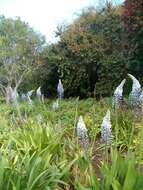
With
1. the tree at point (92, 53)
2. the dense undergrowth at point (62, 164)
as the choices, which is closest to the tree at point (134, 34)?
the tree at point (92, 53)

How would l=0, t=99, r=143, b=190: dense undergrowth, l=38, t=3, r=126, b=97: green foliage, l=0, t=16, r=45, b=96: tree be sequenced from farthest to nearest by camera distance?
l=0, t=16, r=45, b=96: tree < l=38, t=3, r=126, b=97: green foliage < l=0, t=99, r=143, b=190: dense undergrowth

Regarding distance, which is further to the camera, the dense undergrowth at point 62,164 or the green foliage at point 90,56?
the green foliage at point 90,56

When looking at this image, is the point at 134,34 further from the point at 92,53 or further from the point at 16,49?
the point at 16,49

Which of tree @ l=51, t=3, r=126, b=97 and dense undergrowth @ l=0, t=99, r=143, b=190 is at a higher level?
dense undergrowth @ l=0, t=99, r=143, b=190

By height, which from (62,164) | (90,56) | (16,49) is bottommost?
(16,49)

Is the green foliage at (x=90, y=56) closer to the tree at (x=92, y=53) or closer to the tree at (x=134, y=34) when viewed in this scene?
the tree at (x=92, y=53)

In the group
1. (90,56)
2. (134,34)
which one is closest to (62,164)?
(134,34)

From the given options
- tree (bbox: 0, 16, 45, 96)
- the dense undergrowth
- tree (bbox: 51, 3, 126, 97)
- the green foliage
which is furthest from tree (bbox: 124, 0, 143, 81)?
tree (bbox: 0, 16, 45, 96)

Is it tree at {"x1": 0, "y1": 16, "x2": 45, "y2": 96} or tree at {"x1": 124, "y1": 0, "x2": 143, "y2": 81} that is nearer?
tree at {"x1": 124, "y1": 0, "x2": 143, "y2": 81}

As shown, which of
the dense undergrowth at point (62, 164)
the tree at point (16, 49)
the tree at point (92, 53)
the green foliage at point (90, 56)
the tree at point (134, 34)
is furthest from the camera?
the tree at point (16, 49)

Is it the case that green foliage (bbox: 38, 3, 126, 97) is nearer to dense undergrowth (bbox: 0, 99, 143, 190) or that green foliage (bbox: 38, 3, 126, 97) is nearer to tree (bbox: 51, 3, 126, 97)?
tree (bbox: 51, 3, 126, 97)

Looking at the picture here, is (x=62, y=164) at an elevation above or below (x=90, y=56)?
above

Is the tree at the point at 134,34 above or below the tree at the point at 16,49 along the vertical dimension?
above

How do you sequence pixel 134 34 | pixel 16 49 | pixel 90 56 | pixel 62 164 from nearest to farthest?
pixel 62 164, pixel 134 34, pixel 90 56, pixel 16 49
